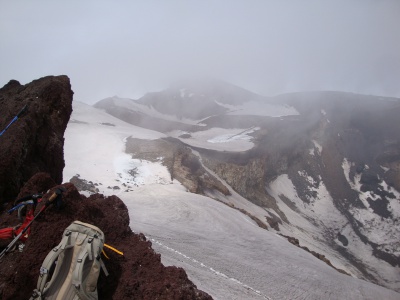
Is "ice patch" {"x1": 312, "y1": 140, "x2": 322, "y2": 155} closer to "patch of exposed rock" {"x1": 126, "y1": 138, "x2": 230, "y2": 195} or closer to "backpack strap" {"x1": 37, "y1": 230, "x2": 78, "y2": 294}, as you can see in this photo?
"patch of exposed rock" {"x1": 126, "y1": 138, "x2": 230, "y2": 195}

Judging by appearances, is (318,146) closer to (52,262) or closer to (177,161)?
(177,161)

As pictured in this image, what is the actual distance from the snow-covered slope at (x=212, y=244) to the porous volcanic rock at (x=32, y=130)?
441 cm

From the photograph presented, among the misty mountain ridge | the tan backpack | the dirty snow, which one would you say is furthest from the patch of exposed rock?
the tan backpack

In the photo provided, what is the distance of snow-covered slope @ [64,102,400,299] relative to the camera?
1002 cm

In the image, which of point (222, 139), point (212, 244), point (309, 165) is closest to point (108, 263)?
point (212, 244)

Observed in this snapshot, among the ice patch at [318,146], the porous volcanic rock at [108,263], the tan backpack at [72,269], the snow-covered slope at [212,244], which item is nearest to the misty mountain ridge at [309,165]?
the ice patch at [318,146]

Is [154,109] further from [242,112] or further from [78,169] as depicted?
[78,169]

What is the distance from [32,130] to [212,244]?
27.9ft

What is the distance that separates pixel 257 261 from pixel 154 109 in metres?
80.7

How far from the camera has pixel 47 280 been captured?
4.46 metres

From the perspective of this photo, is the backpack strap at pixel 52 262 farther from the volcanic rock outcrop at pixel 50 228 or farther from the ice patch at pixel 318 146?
the ice patch at pixel 318 146

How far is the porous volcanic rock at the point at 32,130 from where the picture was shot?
7.43 meters

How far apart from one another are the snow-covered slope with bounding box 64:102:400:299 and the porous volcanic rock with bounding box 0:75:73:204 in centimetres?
441

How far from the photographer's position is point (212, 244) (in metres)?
13.6
